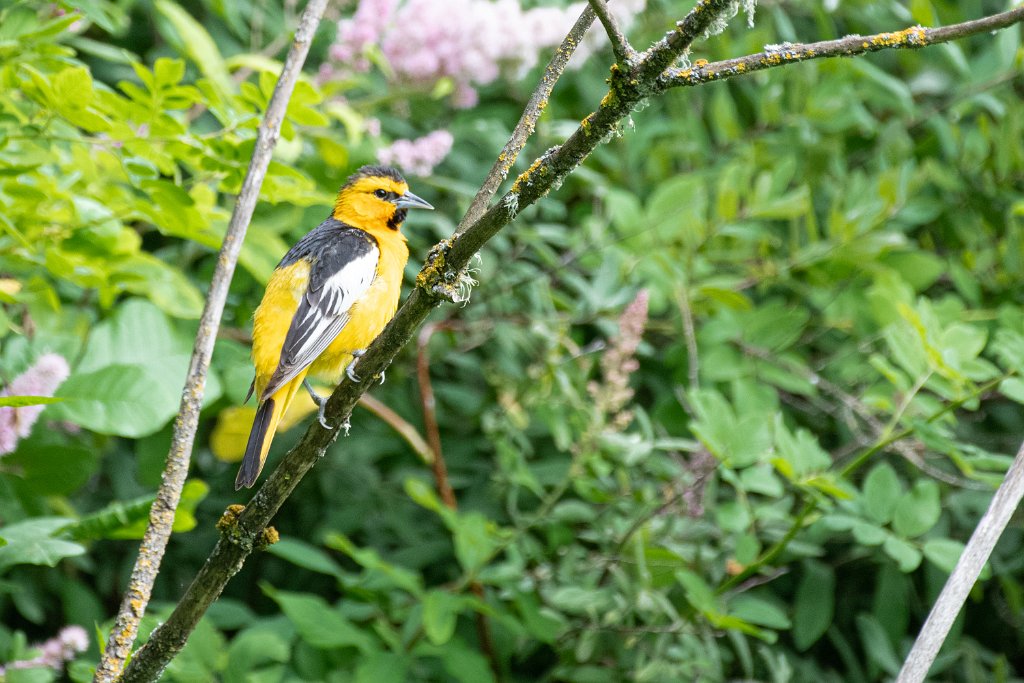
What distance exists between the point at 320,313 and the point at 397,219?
78 centimetres

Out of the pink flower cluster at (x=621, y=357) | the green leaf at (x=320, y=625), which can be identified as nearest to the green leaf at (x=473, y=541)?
the green leaf at (x=320, y=625)

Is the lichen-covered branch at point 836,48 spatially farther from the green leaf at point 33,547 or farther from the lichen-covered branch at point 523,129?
the green leaf at point 33,547

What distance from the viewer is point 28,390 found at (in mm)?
2520

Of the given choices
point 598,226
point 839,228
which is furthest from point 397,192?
point 839,228

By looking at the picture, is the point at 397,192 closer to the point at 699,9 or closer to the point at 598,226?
the point at 598,226

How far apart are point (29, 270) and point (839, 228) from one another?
290cm

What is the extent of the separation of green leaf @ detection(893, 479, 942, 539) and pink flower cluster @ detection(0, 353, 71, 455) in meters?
2.41

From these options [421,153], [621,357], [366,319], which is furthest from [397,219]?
[621,357]

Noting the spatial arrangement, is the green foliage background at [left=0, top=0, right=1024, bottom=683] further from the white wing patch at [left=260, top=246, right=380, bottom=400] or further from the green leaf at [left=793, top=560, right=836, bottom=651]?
the white wing patch at [left=260, top=246, right=380, bottom=400]

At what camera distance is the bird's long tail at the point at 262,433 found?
7.91 ft

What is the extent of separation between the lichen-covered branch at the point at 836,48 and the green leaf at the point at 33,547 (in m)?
1.56

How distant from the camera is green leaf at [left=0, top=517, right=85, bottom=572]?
2189mm

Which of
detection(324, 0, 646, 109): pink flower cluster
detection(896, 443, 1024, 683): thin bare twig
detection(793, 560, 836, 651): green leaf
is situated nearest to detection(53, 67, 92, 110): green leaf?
detection(324, 0, 646, 109): pink flower cluster

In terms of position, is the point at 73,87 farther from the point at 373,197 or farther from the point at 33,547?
the point at 373,197
